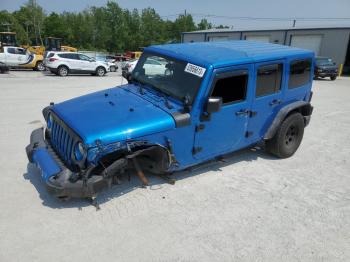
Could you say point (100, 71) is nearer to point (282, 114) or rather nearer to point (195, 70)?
point (282, 114)

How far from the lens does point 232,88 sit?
4668 millimetres

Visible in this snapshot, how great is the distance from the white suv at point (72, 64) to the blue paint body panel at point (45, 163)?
1644 cm

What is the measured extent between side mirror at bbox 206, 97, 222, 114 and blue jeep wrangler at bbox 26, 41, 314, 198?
13mm

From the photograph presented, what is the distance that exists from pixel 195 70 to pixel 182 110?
0.61 m

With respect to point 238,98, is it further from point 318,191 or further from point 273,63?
point 318,191

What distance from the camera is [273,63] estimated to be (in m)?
5.11

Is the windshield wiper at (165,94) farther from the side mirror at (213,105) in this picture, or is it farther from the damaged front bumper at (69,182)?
the damaged front bumper at (69,182)

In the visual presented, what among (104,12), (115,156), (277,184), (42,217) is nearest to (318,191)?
(277,184)


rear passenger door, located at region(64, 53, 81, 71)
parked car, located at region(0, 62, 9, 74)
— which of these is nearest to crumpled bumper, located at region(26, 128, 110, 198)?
rear passenger door, located at region(64, 53, 81, 71)

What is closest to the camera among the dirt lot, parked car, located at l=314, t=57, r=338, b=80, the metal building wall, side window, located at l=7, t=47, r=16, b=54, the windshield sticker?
the dirt lot

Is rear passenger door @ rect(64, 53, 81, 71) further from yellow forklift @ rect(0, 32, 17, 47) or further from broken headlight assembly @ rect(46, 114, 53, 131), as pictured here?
broken headlight assembly @ rect(46, 114, 53, 131)

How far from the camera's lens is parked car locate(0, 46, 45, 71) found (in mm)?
20078

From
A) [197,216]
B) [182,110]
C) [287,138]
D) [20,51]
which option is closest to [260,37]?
[20,51]

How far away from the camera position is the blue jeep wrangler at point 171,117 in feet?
12.3
